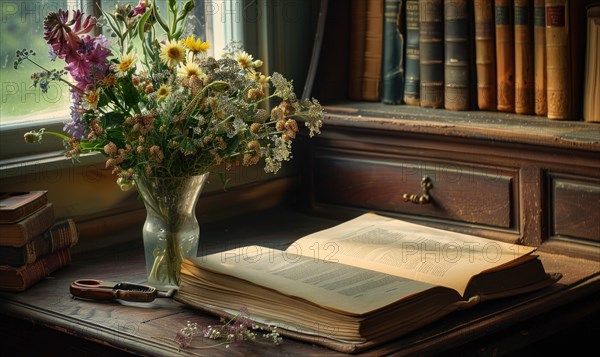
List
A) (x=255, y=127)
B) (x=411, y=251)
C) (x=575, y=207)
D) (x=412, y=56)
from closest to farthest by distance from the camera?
(x=255, y=127) < (x=411, y=251) < (x=575, y=207) < (x=412, y=56)

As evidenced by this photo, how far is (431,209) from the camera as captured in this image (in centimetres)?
218

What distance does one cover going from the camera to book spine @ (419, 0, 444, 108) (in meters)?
2.24

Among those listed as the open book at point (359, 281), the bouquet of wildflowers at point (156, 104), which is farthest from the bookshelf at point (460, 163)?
the bouquet of wildflowers at point (156, 104)

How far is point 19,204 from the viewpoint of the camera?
171cm

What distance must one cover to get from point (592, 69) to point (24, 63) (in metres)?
1.16

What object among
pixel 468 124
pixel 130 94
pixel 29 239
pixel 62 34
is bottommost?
pixel 29 239

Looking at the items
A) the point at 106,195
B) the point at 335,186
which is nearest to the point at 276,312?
the point at 106,195

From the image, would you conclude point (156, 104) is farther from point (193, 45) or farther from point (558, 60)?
point (558, 60)

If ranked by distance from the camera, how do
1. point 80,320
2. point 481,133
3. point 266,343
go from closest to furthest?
point 266,343 → point 80,320 → point 481,133

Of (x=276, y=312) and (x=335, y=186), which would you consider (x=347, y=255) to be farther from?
(x=335, y=186)

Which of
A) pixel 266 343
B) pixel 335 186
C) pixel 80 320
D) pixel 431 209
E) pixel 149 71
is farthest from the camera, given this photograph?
pixel 335 186

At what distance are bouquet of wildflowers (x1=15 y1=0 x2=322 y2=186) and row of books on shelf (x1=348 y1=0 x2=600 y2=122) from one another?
25.1 inches

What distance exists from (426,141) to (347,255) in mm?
489

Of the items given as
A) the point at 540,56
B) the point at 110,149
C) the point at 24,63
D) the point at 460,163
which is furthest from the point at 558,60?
the point at 24,63
